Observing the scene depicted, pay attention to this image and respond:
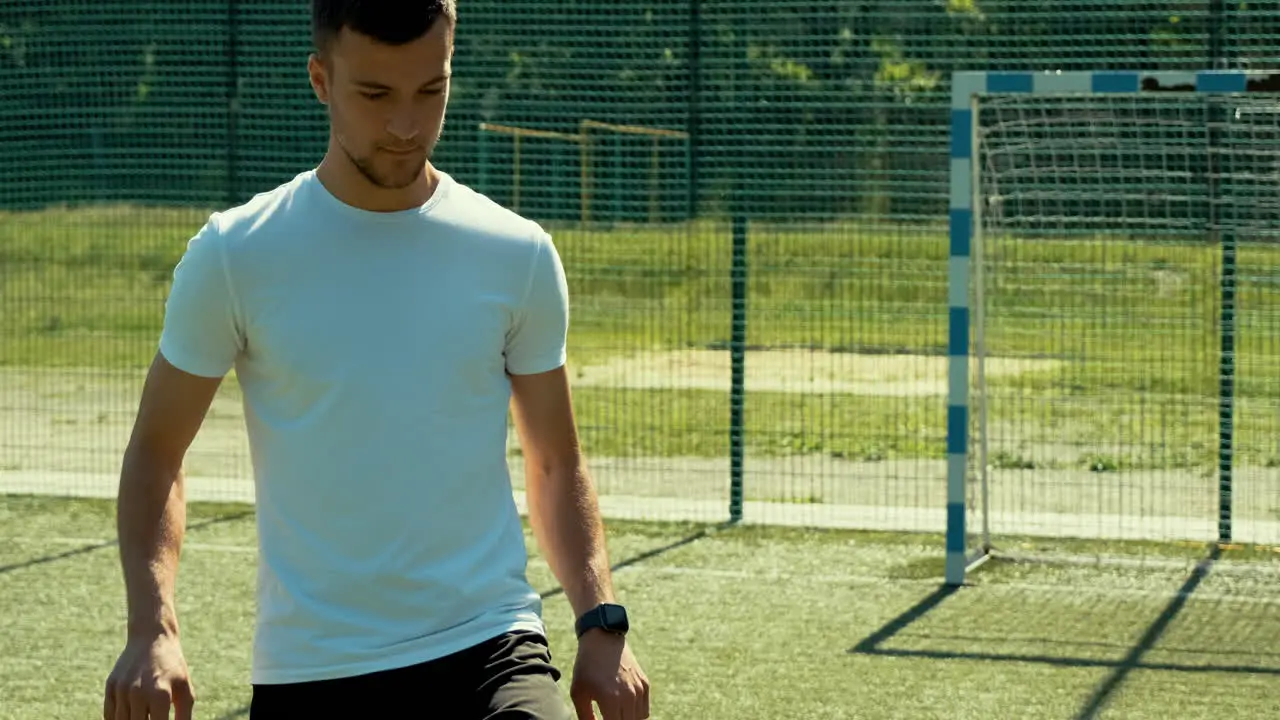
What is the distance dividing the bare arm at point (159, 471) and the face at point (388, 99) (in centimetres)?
35

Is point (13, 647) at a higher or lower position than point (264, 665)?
lower

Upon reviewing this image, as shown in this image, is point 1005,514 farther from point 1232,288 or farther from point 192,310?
point 192,310

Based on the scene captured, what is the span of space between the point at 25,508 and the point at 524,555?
7.04m

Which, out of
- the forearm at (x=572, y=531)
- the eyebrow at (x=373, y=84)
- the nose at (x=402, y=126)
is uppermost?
the eyebrow at (x=373, y=84)

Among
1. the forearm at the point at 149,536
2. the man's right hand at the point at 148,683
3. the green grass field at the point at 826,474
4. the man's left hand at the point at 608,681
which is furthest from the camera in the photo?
the green grass field at the point at 826,474

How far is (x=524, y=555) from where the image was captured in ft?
8.40

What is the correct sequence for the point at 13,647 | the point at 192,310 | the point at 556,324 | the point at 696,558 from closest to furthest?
the point at 192,310 < the point at 556,324 < the point at 13,647 < the point at 696,558

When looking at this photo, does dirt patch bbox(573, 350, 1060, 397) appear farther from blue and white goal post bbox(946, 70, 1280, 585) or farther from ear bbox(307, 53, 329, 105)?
ear bbox(307, 53, 329, 105)

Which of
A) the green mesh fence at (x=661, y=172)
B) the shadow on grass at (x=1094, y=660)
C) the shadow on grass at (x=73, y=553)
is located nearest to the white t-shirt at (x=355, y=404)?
the shadow on grass at (x=1094, y=660)

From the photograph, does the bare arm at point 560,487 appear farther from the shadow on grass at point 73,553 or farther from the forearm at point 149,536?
the shadow on grass at point 73,553

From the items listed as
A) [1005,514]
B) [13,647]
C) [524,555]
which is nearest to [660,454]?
[1005,514]

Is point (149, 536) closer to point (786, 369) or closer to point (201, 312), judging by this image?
point (201, 312)

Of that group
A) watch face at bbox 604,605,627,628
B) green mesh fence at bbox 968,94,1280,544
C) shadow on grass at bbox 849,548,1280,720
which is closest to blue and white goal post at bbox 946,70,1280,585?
green mesh fence at bbox 968,94,1280,544

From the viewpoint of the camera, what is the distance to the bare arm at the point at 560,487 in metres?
2.53
